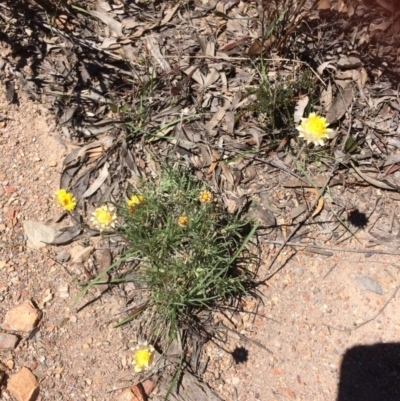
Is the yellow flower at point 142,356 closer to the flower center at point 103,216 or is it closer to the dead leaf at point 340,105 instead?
the flower center at point 103,216

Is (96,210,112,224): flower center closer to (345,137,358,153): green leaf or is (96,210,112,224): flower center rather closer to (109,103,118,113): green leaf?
(109,103,118,113): green leaf

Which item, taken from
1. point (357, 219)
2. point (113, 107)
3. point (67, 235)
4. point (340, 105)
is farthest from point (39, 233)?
point (340, 105)

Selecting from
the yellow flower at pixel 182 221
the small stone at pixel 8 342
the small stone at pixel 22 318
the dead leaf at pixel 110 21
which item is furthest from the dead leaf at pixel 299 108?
the small stone at pixel 8 342

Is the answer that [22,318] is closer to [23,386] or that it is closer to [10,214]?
[23,386]

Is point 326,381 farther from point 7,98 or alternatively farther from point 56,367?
point 7,98

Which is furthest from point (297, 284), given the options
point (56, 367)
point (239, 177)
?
point (56, 367)

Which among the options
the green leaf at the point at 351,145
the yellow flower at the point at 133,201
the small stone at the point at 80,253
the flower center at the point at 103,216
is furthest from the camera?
the green leaf at the point at 351,145
